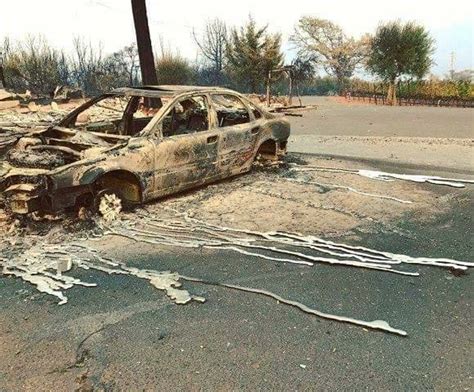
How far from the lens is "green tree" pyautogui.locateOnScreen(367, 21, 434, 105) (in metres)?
27.1

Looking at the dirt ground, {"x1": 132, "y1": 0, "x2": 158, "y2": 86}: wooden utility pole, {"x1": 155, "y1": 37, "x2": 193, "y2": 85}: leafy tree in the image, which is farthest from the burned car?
{"x1": 155, "y1": 37, "x2": 193, "y2": 85}: leafy tree

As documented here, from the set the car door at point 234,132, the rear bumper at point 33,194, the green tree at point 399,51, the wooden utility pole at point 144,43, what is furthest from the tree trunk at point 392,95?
the rear bumper at point 33,194

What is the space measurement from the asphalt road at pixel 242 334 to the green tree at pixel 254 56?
25267mm

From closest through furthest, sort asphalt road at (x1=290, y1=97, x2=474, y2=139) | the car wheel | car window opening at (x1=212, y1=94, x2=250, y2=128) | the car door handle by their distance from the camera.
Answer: the car wheel
the car door handle
car window opening at (x1=212, y1=94, x2=250, y2=128)
asphalt road at (x1=290, y1=97, x2=474, y2=139)

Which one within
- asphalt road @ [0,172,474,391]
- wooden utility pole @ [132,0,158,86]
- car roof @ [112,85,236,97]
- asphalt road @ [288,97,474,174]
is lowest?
asphalt road @ [0,172,474,391]

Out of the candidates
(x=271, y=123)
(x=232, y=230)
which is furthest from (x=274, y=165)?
(x=232, y=230)

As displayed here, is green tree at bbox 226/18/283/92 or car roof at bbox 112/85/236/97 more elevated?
green tree at bbox 226/18/283/92

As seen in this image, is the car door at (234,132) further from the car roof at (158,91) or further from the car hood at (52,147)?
the car hood at (52,147)

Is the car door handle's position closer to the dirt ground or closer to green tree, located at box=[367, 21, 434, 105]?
the dirt ground

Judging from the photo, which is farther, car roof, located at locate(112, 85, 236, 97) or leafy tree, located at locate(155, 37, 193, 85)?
leafy tree, located at locate(155, 37, 193, 85)

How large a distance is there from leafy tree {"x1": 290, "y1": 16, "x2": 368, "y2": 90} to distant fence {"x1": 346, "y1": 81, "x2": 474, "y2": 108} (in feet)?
80.3

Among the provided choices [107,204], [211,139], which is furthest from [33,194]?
[211,139]

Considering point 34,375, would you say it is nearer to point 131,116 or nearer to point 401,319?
point 401,319

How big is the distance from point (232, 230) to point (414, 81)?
2646 cm
